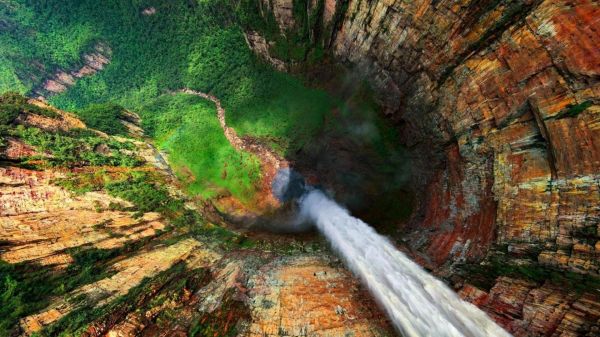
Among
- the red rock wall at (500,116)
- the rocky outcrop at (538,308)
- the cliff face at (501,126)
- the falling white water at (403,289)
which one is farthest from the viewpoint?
the falling white water at (403,289)

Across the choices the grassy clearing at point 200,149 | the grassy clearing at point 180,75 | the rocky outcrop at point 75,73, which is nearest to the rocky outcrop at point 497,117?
the grassy clearing at point 180,75

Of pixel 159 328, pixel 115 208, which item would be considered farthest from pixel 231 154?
pixel 159 328

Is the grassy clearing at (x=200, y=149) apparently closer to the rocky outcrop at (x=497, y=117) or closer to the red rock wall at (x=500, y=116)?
the rocky outcrop at (x=497, y=117)

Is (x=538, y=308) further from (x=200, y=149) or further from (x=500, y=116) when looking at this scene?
(x=200, y=149)

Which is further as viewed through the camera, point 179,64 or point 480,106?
point 179,64

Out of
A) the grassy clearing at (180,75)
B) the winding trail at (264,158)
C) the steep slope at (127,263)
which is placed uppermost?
the grassy clearing at (180,75)

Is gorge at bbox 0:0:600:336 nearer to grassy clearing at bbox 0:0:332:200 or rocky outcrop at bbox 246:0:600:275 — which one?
Answer: rocky outcrop at bbox 246:0:600:275

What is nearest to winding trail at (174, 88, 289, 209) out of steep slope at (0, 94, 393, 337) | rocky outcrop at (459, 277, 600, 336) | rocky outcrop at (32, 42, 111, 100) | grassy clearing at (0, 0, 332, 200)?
grassy clearing at (0, 0, 332, 200)

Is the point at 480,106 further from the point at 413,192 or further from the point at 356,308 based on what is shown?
the point at 356,308
